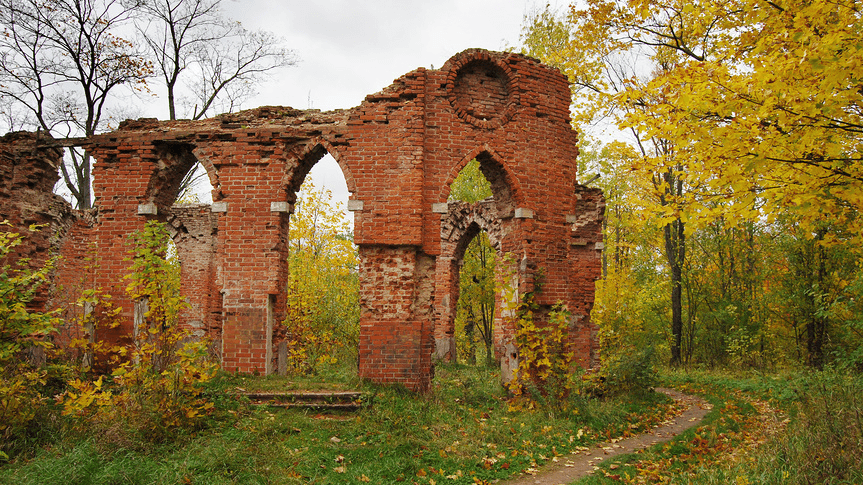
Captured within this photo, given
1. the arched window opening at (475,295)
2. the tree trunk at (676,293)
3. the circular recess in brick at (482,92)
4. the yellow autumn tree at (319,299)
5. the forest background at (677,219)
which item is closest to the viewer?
the forest background at (677,219)

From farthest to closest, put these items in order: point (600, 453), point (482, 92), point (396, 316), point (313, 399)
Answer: point (482, 92), point (396, 316), point (313, 399), point (600, 453)

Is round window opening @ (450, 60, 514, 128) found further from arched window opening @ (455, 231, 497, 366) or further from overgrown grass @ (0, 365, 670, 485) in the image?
arched window opening @ (455, 231, 497, 366)

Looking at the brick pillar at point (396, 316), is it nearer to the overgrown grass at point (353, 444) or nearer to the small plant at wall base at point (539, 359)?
the overgrown grass at point (353, 444)

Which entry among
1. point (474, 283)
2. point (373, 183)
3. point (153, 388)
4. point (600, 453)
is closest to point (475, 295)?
point (474, 283)

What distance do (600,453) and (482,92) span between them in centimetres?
762

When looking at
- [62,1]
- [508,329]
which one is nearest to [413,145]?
[508,329]

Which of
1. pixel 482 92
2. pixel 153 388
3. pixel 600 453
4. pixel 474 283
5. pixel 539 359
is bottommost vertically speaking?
pixel 600 453

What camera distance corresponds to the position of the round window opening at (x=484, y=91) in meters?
11.0

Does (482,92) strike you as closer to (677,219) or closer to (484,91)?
(484,91)

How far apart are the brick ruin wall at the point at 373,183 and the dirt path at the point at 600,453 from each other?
3.16m

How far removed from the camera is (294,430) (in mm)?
7473

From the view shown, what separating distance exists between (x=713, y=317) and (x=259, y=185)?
56.1ft

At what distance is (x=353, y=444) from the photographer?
7168 millimetres

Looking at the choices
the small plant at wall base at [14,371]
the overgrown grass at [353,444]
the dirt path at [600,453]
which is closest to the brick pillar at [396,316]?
the overgrown grass at [353,444]
